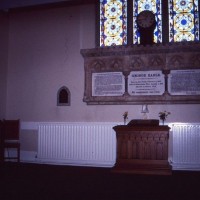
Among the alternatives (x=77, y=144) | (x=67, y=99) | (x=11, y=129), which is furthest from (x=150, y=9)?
(x=11, y=129)

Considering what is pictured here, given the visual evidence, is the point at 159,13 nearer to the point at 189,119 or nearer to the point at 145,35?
the point at 145,35

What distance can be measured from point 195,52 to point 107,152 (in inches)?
114

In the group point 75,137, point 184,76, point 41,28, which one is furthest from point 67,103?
point 184,76

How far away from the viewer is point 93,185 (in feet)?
14.3

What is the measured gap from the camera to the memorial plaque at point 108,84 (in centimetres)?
672

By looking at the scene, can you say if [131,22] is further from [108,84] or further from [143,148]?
[143,148]

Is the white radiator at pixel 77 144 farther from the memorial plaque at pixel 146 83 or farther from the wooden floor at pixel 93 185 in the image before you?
the memorial plaque at pixel 146 83

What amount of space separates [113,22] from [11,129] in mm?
3549

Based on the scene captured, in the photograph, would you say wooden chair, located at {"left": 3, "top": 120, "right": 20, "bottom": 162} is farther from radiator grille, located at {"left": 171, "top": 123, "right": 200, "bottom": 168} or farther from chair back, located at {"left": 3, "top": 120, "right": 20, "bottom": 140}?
radiator grille, located at {"left": 171, "top": 123, "right": 200, "bottom": 168}

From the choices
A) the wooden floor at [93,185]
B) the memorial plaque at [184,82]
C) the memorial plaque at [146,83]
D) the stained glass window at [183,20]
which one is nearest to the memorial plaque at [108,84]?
the memorial plaque at [146,83]

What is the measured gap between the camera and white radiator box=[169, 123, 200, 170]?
6078 millimetres

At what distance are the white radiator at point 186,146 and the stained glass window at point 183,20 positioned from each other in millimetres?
1997

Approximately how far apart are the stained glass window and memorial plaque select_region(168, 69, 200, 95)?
31.3 inches

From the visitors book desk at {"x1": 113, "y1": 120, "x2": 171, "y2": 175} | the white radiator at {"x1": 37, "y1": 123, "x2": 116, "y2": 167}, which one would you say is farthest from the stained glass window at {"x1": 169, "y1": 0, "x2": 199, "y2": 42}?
the white radiator at {"x1": 37, "y1": 123, "x2": 116, "y2": 167}
